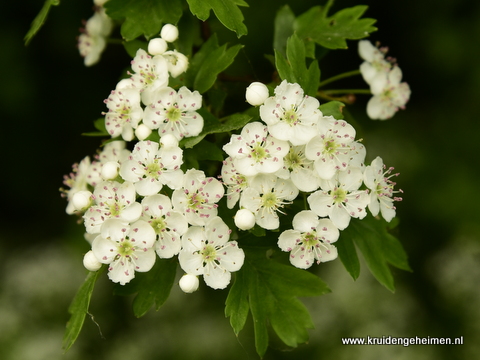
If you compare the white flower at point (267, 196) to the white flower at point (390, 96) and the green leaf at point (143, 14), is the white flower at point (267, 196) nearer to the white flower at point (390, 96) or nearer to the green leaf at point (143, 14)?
the green leaf at point (143, 14)

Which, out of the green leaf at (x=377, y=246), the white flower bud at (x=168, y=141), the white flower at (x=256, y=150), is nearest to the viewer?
the white flower at (x=256, y=150)

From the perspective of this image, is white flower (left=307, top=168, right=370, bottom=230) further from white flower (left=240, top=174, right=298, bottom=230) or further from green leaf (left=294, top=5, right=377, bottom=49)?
green leaf (left=294, top=5, right=377, bottom=49)

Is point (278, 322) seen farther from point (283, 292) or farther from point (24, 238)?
point (24, 238)

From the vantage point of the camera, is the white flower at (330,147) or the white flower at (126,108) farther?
the white flower at (126,108)

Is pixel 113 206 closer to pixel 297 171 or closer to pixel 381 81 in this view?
pixel 297 171

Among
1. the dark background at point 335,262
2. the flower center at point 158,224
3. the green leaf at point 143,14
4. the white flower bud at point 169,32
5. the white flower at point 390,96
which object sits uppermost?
the green leaf at point 143,14

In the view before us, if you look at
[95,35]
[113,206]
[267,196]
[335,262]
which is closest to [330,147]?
[267,196]

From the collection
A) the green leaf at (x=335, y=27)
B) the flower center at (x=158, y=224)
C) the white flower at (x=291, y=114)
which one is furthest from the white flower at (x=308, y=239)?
the green leaf at (x=335, y=27)

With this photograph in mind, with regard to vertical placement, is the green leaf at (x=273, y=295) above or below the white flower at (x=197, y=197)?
below
